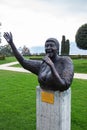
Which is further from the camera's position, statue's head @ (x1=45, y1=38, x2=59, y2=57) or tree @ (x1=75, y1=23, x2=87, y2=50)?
tree @ (x1=75, y1=23, x2=87, y2=50)

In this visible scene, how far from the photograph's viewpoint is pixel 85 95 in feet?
35.9

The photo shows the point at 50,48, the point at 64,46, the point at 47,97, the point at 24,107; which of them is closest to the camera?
the point at 50,48

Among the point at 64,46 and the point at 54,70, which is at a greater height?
the point at 54,70

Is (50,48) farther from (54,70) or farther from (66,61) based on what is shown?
(54,70)

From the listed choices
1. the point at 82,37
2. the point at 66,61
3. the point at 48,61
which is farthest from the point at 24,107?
the point at 82,37

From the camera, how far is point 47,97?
220 inches

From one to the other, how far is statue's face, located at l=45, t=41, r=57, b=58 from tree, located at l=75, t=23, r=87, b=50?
19.0 metres

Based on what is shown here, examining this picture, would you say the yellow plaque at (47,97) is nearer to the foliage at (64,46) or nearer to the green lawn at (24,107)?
the green lawn at (24,107)

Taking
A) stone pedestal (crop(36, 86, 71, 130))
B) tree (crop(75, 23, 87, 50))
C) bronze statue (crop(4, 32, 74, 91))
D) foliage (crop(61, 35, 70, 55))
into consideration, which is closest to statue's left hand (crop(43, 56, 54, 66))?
bronze statue (crop(4, 32, 74, 91))

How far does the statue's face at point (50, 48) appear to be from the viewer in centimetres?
543

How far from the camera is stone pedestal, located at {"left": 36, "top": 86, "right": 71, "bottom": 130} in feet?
17.7

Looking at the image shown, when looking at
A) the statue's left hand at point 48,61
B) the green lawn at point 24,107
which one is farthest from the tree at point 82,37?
the statue's left hand at point 48,61

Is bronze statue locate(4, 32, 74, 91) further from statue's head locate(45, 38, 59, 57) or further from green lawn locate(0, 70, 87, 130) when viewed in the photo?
green lawn locate(0, 70, 87, 130)

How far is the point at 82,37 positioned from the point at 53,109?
19.4 m
